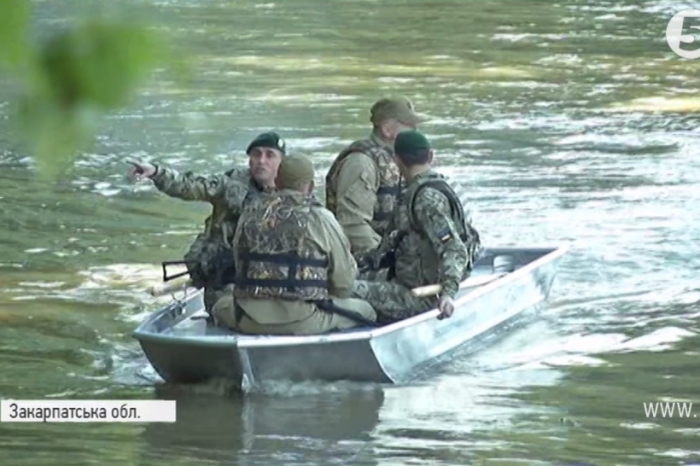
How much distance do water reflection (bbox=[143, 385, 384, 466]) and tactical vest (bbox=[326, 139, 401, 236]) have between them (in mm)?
1209

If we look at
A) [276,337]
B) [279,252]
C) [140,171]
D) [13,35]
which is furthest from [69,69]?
[140,171]

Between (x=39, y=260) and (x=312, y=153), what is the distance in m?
5.01

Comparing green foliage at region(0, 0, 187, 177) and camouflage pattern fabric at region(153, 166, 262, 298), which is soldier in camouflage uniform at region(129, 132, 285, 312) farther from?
green foliage at region(0, 0, 187, 177)

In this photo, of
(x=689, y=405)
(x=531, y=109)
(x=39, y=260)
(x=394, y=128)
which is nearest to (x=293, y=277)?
(x=394, y=128)

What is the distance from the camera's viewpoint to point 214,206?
9.60 m

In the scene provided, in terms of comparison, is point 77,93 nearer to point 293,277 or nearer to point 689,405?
point 293,277

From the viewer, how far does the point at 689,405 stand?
9.72 metres

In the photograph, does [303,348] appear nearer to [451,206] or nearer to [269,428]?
[269,428]

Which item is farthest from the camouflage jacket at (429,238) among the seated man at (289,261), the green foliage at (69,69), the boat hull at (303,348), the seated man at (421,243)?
the green foliage at (69,69)

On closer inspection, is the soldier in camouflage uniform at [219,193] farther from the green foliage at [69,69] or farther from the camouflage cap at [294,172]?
the green foliage at [69,69]

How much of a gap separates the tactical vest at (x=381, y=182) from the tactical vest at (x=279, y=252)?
138 centimetres

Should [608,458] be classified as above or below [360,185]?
below

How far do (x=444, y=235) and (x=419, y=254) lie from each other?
1.07 feet

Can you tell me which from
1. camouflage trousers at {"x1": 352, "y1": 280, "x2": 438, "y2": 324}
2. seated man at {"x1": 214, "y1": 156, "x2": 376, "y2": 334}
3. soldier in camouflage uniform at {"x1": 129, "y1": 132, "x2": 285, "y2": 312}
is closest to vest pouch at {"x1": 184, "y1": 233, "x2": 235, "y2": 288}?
soldier in camouflage uniform at {"x1": 129, "y1": 132, "x2": 285, "y2": 312}
